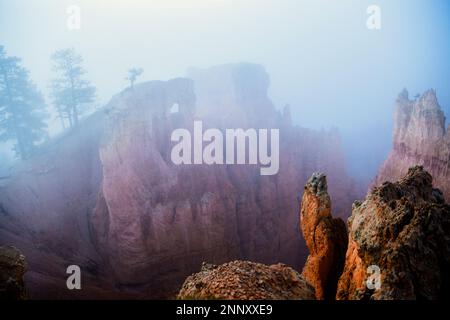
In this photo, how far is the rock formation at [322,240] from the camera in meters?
6.77

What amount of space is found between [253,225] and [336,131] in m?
7.87

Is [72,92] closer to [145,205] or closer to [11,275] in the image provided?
[145,205]

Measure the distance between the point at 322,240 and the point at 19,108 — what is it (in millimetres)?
17185

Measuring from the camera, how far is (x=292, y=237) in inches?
601

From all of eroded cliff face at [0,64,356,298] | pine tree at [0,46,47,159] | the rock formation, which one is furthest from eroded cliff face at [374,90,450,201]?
pine tree at [0,46,47,159]

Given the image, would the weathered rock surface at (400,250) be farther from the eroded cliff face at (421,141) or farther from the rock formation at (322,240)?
the eroded cliff face at (421,141)

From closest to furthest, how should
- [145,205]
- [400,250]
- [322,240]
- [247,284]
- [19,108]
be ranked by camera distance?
[400,250] → [247,284] → [322,240] → [145,205] → [19,108]

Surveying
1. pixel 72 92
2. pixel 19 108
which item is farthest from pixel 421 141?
pixel 19 108

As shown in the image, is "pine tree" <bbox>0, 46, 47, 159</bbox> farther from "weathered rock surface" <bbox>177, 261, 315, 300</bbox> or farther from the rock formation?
"weathered rock surface" <bbox>177, 261, 315, 300</bbox>

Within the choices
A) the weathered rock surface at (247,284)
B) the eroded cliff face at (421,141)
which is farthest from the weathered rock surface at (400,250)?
the eroded cliff face at (421,141)

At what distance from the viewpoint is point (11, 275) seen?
5918mm

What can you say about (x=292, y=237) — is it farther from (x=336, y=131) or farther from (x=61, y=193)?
(x=61, y=193)
